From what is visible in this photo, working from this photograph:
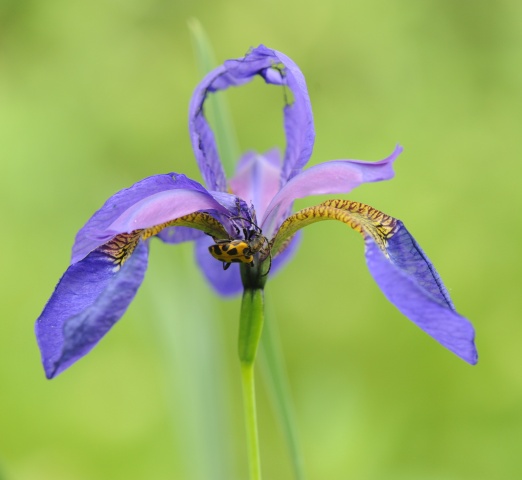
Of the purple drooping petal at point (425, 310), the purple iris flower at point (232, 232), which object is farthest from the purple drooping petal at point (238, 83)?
the purple drooping petal at point (425, 310)

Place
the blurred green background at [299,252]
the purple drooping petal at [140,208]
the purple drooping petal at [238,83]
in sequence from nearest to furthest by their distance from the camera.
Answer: the purple drooping petal at [140,208] → the purple drooping petal at [238,83] → the blurred green background at [299,252]

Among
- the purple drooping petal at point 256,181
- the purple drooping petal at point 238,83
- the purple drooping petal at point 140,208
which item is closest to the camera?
the purple drooping petal at point 140,208

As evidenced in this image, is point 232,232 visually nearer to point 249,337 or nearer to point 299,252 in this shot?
point 249,337

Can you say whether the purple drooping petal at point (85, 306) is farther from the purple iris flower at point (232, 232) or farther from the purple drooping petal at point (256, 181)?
the purple drooping petal at point (256, 181)

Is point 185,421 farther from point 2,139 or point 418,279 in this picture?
point 2,139

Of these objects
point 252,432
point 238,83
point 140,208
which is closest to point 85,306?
point 140,208

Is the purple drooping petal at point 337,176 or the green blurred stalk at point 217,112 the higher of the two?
the green blurred stalk at point 217,112

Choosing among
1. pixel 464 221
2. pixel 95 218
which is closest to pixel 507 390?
pixel 464 221
